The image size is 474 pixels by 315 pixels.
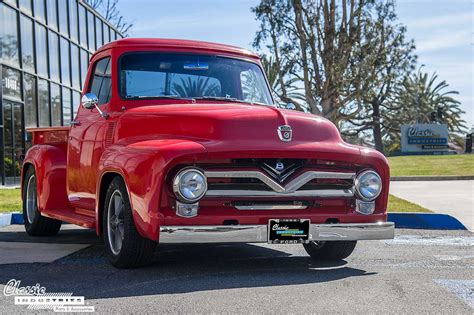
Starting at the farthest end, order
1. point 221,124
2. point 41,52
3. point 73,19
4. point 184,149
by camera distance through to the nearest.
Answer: point 73,19 → point 41,52 → point 221,124 → point 184,149

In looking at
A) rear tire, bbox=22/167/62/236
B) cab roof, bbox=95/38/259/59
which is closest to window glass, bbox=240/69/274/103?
cab roof, bbox=95/38/259/59

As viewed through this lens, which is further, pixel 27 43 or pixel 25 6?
pixel 27 43

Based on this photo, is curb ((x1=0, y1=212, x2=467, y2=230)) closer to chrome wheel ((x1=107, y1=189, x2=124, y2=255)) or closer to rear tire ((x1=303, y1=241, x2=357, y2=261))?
rear tire ((x1=303, y1=241, x2=357, y2=261))

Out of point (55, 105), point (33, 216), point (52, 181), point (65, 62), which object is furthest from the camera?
point (65, 62)

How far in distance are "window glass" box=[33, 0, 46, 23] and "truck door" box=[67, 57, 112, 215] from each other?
57.3 ft

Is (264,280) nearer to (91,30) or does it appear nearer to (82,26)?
(82,26)

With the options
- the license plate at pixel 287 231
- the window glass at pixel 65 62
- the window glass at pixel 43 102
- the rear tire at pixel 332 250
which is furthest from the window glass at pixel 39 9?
the license plate at pixel 287 231

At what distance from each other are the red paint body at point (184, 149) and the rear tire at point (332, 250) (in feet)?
2.19

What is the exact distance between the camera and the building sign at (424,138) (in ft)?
199

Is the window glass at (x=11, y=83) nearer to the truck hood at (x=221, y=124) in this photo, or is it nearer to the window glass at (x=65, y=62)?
the window glass at (x=65, y=62)

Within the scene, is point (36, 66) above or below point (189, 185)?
above

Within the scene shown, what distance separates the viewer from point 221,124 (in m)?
5.82

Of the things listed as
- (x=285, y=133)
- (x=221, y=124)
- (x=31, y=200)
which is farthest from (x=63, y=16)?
(x=285, y=133)

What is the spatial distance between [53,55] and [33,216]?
1823 centimetres
